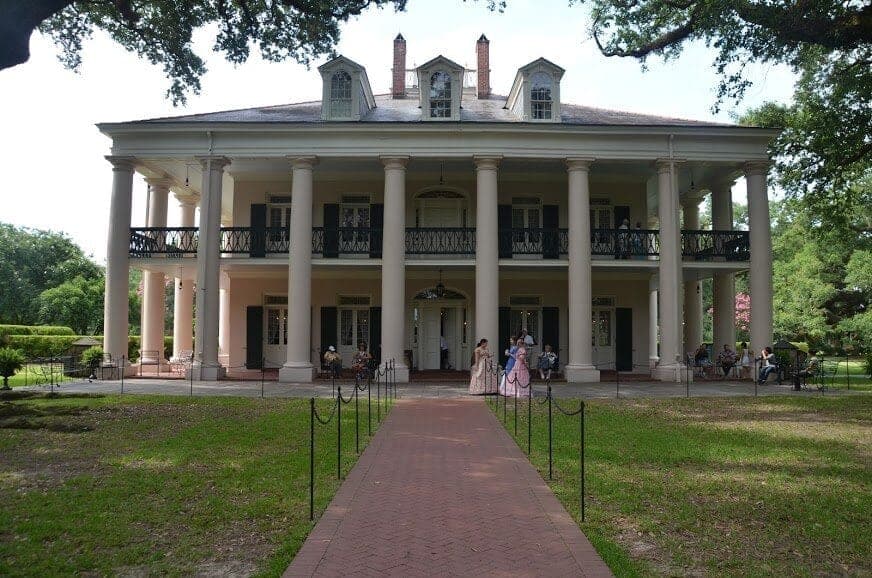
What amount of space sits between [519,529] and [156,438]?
6.70 m

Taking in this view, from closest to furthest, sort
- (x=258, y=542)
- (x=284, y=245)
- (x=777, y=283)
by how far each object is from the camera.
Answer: (x=258, y=542)
(x=284, y=245)
(x=777, y=283)

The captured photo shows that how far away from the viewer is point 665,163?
66.0 ft

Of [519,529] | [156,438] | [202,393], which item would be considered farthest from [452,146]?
[519,529]

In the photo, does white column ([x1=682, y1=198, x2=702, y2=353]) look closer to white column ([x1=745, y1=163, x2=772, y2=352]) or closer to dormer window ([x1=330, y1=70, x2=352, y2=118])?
white column ([x1=745, y1=163, x2=772, y2=352])

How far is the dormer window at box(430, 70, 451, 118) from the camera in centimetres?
2047

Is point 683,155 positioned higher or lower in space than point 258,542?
higher

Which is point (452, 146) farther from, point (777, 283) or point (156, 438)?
point (777, 283)

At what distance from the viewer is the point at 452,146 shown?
19906 mm

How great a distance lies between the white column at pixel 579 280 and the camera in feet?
64.4

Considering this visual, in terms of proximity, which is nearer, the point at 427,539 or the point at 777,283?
the point at 427,539

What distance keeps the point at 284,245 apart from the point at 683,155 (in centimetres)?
1351

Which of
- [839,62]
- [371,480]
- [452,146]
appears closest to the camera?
[371,480]

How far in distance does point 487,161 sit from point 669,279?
6808 millimetres

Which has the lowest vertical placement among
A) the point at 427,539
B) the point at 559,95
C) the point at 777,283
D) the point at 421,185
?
the point at 427,539
